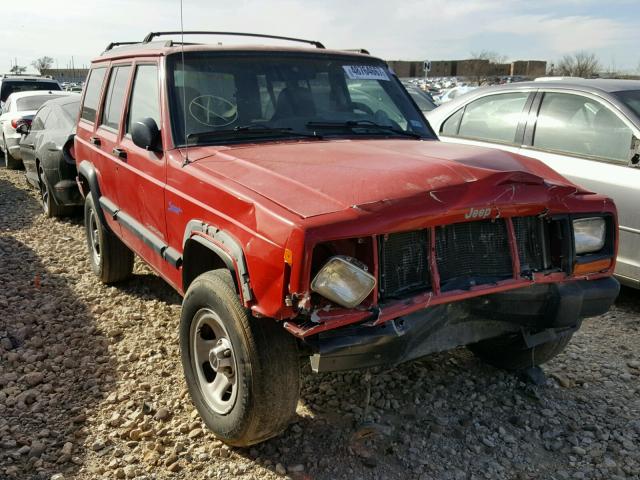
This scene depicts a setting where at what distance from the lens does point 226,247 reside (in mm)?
2688

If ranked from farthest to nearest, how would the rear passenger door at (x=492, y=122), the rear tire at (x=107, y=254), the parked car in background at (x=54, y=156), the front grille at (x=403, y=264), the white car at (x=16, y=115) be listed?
the white car at (x=16, y=115)
the parked car in background at (x=54, y=156)
the rear passenger door at (x=492, y=122)
the rear tire at (x=107, y=254)
the front grille at (x=403, y=264)

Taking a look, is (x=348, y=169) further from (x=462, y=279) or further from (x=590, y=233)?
(x=590, y=233)

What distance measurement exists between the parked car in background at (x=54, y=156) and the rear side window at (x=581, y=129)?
517 cm

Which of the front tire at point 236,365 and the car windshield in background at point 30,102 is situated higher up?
the car windshield in background at point 30,102

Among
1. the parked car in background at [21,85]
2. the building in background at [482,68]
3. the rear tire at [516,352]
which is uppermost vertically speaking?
the building in background at [482,68]

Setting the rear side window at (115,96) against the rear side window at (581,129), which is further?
the rear side window at (581,129)

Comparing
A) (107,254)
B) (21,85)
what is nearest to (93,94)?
(107,254)

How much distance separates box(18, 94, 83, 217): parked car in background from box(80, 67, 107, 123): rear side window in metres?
1.66

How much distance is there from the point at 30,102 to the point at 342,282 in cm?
1095

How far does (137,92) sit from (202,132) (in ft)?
3.16

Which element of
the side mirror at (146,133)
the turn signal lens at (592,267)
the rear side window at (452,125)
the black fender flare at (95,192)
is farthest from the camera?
the rear side window at (452,125)

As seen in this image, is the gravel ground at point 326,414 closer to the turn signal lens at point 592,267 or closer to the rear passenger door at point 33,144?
the turn signal lens at point 592,267

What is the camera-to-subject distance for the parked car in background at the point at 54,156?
22.9 ft

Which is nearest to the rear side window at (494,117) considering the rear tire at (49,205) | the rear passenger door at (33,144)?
the rear tire at (49,205)
